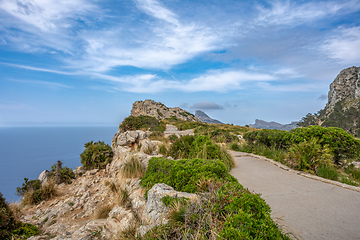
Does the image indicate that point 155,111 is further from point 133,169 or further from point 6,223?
point 6,223

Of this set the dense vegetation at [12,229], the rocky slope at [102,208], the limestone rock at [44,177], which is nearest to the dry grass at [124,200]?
the rocky slope at [102,208]

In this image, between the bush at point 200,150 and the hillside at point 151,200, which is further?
the bush at point 200,150

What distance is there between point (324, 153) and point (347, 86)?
340ft

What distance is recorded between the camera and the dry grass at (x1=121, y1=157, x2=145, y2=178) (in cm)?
751

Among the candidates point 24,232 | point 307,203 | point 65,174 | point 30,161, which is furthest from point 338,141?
point 30,161

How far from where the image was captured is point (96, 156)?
1148 centimetres

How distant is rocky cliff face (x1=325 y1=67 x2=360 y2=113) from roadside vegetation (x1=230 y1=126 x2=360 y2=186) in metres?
90.7

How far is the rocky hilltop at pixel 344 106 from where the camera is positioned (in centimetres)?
5781

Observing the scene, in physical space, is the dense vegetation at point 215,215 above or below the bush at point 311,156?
below

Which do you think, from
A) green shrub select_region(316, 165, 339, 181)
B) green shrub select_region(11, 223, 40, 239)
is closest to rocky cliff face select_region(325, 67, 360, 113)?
green shrub select_region(316, 165, 339, 181)

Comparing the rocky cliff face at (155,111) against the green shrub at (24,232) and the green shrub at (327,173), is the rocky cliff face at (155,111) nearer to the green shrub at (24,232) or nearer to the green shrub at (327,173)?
the green shrub at (24,232)

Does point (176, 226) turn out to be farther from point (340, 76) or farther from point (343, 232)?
point (340, 76)

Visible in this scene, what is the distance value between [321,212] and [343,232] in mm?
740

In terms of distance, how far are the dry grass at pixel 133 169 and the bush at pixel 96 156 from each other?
14.3 ft
